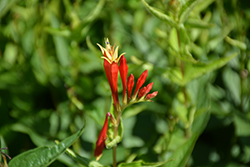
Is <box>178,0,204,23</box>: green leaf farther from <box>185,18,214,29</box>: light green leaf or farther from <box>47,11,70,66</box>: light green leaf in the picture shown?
<box>47,11,70,66</box>: light green leaf

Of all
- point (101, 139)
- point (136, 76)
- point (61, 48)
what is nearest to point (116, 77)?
point (101, 139)

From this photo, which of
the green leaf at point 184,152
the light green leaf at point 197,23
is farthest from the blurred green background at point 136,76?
the green leaf at point 184,152

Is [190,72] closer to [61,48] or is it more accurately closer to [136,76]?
[136,76]

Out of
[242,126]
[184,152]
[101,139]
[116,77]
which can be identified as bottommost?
[242,126]

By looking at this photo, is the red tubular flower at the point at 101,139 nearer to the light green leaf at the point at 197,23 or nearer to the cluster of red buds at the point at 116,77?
the cluster of red buds at the point at 116,77

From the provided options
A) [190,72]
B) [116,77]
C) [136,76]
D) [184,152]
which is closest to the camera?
[116,77]

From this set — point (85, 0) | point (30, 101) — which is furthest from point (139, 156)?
point (85, 0)
